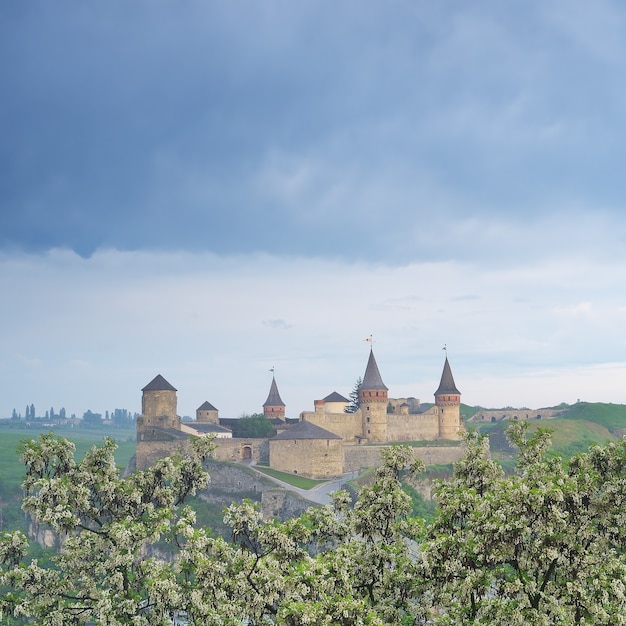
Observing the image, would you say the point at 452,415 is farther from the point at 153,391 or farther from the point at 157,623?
the point at 157,623

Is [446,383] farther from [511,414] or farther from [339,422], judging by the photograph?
[511,414]

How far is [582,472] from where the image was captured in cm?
1709

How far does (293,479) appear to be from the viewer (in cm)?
7456

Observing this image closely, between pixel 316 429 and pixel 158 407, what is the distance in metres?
16.9

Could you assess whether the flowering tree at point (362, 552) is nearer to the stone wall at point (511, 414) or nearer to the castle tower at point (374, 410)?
the castle tower at point (374, 410)

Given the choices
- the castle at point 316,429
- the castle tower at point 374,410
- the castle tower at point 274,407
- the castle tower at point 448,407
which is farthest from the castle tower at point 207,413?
the castle tower at point 448,407

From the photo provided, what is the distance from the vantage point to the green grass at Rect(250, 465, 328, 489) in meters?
72.2

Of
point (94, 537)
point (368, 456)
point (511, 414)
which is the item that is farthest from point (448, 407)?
point (94, 537)

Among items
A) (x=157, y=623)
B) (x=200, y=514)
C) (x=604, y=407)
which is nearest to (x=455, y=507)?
(x=157, y=623)

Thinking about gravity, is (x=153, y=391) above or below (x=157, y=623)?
above

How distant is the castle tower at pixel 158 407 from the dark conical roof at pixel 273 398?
21.1 meters

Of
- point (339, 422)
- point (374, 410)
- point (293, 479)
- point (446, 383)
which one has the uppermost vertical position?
point (446, 383)

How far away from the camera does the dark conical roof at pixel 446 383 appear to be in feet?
312

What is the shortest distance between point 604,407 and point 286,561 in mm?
116027
